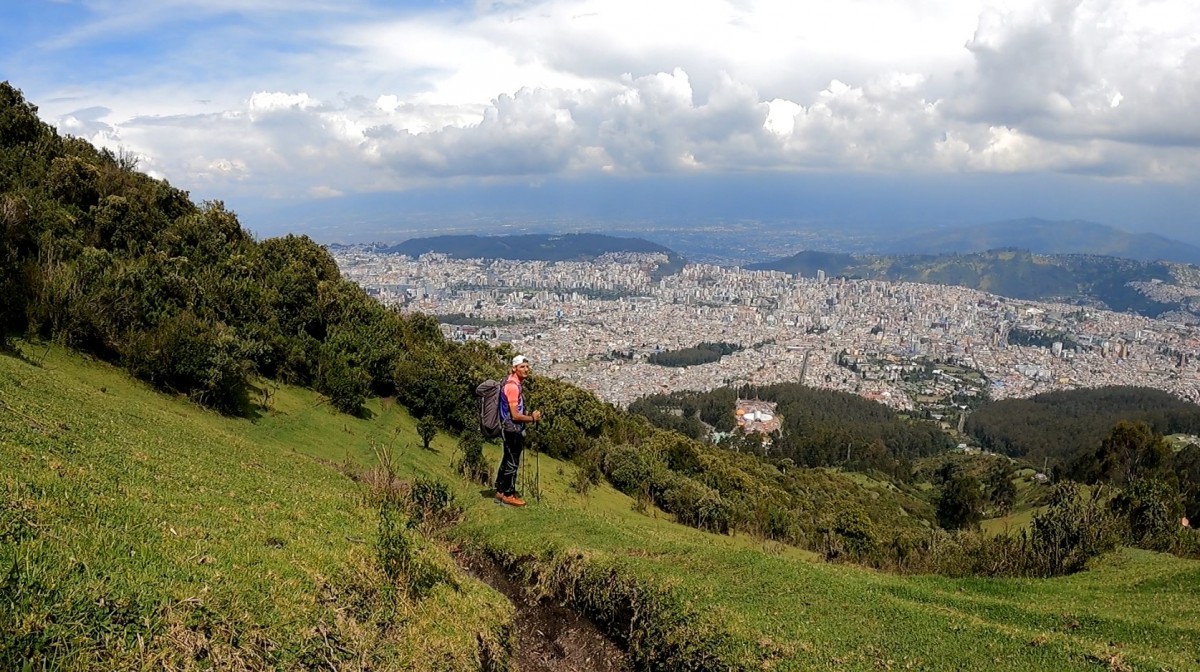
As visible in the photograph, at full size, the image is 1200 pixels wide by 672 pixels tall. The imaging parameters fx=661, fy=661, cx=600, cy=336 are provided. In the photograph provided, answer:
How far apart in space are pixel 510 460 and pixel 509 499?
30.8 inches

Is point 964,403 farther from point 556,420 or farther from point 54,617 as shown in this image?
point 54,617

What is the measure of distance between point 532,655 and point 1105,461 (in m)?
46.3

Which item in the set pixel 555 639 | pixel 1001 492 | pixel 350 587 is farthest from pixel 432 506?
pixel 1001 492

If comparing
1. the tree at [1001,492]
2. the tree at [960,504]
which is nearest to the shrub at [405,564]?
the tree at [960,504]

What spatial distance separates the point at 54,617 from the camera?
3.35 meters

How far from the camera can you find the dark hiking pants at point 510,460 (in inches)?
399

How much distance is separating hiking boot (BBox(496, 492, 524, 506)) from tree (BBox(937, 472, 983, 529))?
39.3 metres

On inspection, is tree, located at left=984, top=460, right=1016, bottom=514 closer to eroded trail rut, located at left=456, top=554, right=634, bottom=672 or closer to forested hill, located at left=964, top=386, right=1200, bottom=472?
forested hill, located at left=964, top=386, right=1200, bottom=472

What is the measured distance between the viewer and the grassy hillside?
12.3 feet

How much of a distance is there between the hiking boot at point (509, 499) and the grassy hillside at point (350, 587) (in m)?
0.25

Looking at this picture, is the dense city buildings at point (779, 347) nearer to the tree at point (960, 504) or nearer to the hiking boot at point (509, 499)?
the tree at point (960, 504)

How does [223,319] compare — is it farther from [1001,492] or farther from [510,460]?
[1001,492]

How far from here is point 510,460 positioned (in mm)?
10695

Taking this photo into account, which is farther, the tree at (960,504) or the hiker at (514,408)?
the tree at (960,504)
